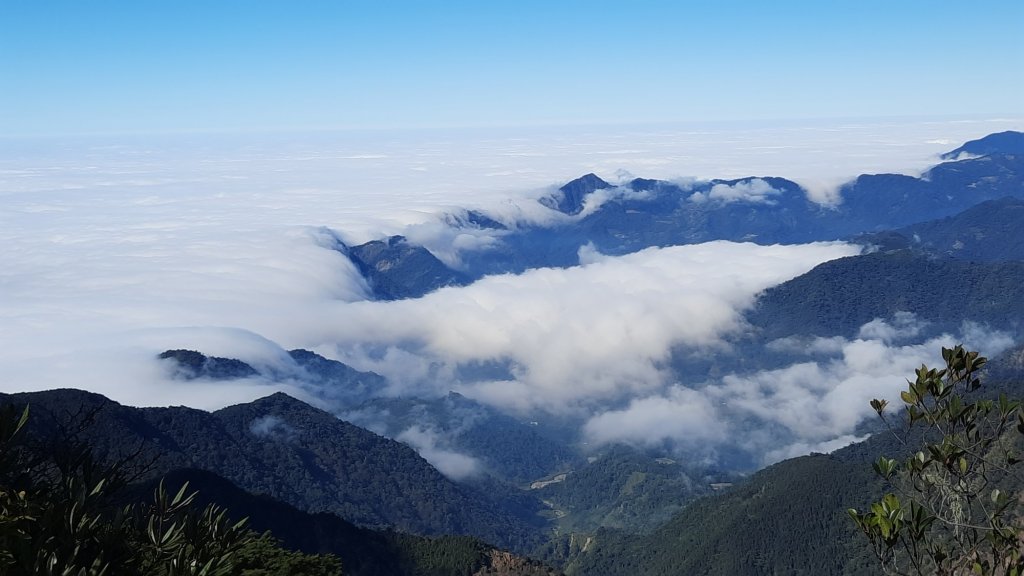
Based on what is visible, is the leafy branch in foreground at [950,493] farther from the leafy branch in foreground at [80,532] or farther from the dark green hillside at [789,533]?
the dark green hillside at [789,533]

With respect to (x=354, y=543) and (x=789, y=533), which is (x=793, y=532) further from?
(x=354, y=543)

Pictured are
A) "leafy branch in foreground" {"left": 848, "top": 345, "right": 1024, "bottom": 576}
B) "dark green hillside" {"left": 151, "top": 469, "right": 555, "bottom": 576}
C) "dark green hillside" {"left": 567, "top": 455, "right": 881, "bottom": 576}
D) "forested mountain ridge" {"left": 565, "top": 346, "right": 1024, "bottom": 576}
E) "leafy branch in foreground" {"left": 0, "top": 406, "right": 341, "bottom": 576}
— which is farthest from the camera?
"dark green hillside" {"left": 567, "top": 455, "right": 881, "bottom": 576}

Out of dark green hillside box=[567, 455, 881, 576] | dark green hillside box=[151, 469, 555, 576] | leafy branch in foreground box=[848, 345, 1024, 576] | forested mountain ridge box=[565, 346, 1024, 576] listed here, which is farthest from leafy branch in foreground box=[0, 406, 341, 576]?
forested mountain ridge box=[565, 346, 1024, 576]

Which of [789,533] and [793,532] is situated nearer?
[793,532]

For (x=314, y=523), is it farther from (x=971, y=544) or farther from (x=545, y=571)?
(x=971, y=544)

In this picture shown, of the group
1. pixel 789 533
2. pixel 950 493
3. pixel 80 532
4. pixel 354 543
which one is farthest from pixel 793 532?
A: pixel 80 532

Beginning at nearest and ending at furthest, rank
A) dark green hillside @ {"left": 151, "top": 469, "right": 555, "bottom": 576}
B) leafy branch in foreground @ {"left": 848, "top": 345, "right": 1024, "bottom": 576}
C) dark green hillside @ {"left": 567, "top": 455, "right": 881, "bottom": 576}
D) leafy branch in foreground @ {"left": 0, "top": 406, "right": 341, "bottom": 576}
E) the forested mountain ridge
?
leafy branch in foreground @ {"left": 848, "top": 345, "right": 1024, "bottom": 576}, leafy branch in foreground @ {"left": 0, "top": 406, "right": 341, "bottom": 576}, dark green hillside @ {"left": 151, "top": 469, "right": 555, "bottom": 576}, the forested mountain ridge, dark green hillside @ {"left": 567, "top": 455, "right": 881, "bottom": 576}

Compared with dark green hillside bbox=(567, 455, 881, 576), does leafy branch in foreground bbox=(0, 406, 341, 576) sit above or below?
above

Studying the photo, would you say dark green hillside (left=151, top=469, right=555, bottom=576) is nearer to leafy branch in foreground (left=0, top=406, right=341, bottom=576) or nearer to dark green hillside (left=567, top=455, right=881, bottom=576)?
dark green hillside (left=567, top=455, right=881, bottom=576)

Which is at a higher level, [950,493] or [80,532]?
[950,493]

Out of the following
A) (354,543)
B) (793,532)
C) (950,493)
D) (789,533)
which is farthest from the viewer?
(789,533)

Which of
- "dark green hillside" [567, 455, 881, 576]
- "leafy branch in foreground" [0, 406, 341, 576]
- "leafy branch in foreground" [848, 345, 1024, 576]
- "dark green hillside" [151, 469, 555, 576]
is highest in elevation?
"leafy branch in foreground" [848, 345, 1024, 576]
